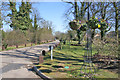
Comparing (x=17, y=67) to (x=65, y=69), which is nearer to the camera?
(x=65, y=69)

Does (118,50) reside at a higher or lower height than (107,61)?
higher

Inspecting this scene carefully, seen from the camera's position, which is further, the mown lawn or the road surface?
the road surface

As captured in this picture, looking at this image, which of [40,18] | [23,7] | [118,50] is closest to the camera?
[118,50]

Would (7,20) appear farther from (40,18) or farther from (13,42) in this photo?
(40,18)

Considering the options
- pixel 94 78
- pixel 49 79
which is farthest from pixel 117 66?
pixel 49 79

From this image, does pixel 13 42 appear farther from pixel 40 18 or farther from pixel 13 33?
pixel 40 18

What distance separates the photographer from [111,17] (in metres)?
21.0

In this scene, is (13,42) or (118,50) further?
(13,42)

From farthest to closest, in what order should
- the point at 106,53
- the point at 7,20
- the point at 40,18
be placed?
the point at 40,18 → the point at 7,20 → the point at 106,53

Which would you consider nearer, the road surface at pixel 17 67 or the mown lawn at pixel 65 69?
the mown lawn at pixel 65 69

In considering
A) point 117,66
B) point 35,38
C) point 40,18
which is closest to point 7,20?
point 117,66

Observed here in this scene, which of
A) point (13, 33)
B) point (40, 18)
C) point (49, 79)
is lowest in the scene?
point (49, 79)

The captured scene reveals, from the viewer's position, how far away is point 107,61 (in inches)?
315

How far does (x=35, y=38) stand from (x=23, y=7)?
10.1 metres
